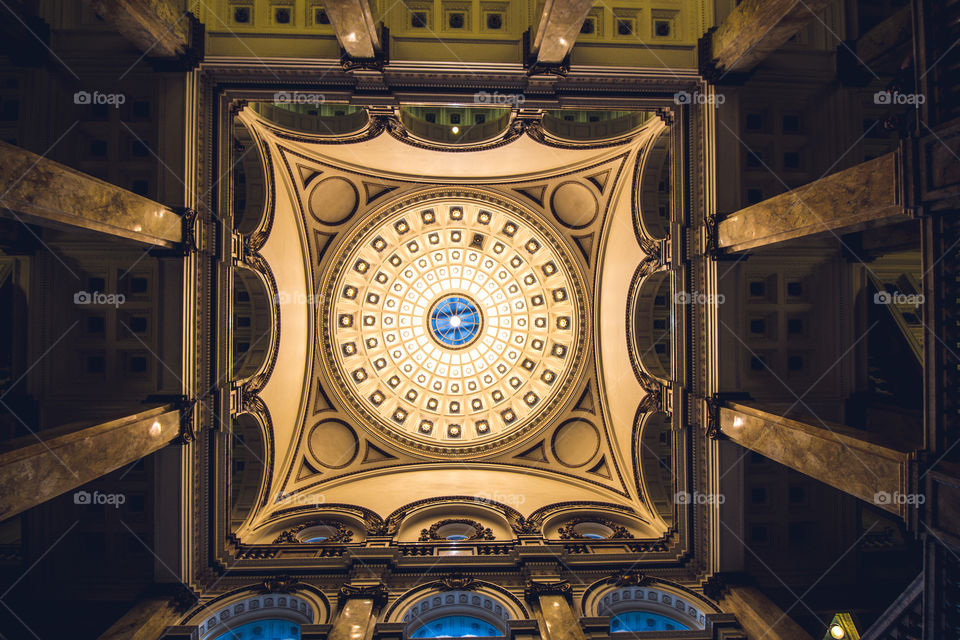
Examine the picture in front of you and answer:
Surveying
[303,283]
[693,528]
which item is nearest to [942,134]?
[693,528]

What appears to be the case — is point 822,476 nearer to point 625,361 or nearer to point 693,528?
point 693,528

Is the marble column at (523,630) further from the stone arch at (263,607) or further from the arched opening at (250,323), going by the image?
the arched opening at (250,323)

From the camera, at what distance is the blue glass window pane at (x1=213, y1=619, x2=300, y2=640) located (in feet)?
59.0

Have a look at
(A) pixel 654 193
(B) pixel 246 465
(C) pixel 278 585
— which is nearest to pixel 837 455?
(A) pixel 654 193

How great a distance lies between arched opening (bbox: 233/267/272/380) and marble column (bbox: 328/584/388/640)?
993 centimetres

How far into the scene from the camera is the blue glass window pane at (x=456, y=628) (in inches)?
725

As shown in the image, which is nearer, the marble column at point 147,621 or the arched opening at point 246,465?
the marble column at point 147,621

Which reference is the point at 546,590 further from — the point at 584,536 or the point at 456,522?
the point at 456,522

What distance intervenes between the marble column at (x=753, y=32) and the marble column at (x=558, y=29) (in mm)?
4468

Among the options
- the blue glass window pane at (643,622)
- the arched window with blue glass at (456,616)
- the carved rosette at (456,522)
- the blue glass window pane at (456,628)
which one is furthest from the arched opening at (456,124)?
the blue glass window pane at (643,622)

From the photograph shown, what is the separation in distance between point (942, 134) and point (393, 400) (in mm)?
27422

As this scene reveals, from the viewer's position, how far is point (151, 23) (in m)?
14.2

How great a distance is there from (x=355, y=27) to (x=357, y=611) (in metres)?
18.1

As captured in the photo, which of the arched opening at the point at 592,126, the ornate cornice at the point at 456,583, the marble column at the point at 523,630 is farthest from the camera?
the arched opening at the point at 592,126
